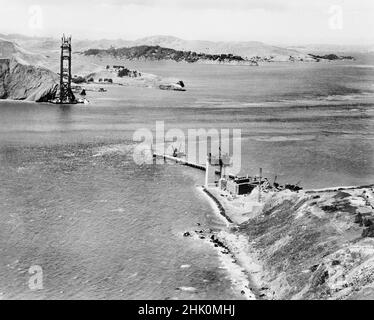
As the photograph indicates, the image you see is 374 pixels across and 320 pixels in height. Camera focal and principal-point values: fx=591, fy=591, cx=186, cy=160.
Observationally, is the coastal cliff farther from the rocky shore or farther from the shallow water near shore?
the rocky shore

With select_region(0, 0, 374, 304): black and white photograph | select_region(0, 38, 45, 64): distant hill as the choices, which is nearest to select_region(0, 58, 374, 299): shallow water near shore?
select_region(0, 0, 374, 304): black and white photograph

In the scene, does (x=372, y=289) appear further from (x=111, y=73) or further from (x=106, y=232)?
(x=111, y=73)

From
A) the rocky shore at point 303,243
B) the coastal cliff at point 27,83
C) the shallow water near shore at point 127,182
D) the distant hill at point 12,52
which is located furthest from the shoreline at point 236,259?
the distant hill at point 12,52

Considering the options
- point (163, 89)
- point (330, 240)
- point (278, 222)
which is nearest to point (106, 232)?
point (278, 222)

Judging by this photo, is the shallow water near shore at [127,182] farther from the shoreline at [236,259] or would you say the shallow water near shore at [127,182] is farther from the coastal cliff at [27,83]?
the coastal cliff at [27,83]

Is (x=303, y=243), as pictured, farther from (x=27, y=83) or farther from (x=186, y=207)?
(x=27, y=83)
